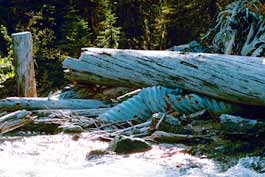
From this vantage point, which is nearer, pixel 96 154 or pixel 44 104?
pixel 96 154

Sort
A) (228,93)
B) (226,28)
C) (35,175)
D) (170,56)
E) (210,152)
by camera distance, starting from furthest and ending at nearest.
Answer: (226,28), (170,56), (228,93), (210,152), (35,175)

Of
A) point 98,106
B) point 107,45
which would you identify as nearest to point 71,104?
point 98,106

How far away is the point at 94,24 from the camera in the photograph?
34.0ft

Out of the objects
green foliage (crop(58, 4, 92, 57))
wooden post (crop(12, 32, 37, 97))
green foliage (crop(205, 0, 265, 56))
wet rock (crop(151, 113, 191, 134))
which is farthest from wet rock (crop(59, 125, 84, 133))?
green foliage (crop(58, 4, 92, 57))

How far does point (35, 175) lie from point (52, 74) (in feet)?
19.9

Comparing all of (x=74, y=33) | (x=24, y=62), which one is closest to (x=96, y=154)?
(x=24, y=62)

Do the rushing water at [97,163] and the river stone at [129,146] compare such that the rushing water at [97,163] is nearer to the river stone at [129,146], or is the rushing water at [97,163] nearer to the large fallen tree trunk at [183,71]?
the river stone at [129,146]

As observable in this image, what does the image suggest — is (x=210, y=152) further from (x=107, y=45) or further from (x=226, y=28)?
(x=107, y=45)

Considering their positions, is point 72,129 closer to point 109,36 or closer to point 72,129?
point 72,129

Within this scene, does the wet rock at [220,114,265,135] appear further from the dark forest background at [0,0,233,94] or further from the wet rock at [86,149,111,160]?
the dark forest background at [0,0,233,94]

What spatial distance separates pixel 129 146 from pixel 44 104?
2.00 meters

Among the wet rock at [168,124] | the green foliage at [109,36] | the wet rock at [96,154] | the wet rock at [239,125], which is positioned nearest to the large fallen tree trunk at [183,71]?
the wet rock at [239,125]

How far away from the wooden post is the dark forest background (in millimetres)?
2303

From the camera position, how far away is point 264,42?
619 cm
